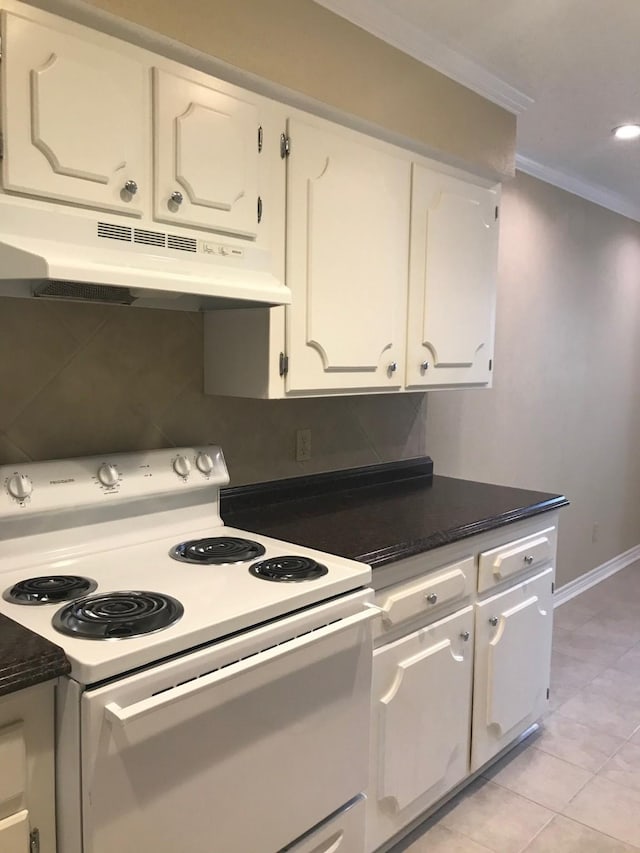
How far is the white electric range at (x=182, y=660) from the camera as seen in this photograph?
1.18 meters

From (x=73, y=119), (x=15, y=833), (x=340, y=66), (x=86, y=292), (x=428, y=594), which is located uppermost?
(x=340, y=66)

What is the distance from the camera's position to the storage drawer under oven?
6.05ft

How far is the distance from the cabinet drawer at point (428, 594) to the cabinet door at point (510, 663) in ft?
0.52

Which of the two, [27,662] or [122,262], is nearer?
[27,662]

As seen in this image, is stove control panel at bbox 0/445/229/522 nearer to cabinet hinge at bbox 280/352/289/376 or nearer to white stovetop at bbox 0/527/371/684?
white stovetop at bbox 0/527/371/684

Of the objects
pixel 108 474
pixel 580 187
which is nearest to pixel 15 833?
pixel 108 474

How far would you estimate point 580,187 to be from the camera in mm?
3865

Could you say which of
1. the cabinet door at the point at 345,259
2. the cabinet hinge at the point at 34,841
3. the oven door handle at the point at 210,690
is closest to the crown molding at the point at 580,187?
the cabinet door at the point at 345,259

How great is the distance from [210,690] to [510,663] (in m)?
1.42

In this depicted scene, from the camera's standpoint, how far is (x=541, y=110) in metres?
2.80

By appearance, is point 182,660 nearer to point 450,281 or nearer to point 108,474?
point 108,474

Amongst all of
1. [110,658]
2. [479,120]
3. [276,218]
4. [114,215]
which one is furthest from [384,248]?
[110,658]

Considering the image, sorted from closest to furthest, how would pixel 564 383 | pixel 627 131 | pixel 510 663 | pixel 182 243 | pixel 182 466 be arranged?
pixel 182 243
pixel 182 466
pixel 510 663
pixel 627 131
pixel 564 383

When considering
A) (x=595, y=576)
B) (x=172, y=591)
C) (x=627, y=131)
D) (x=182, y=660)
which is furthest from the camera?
(x=595, y=576)
